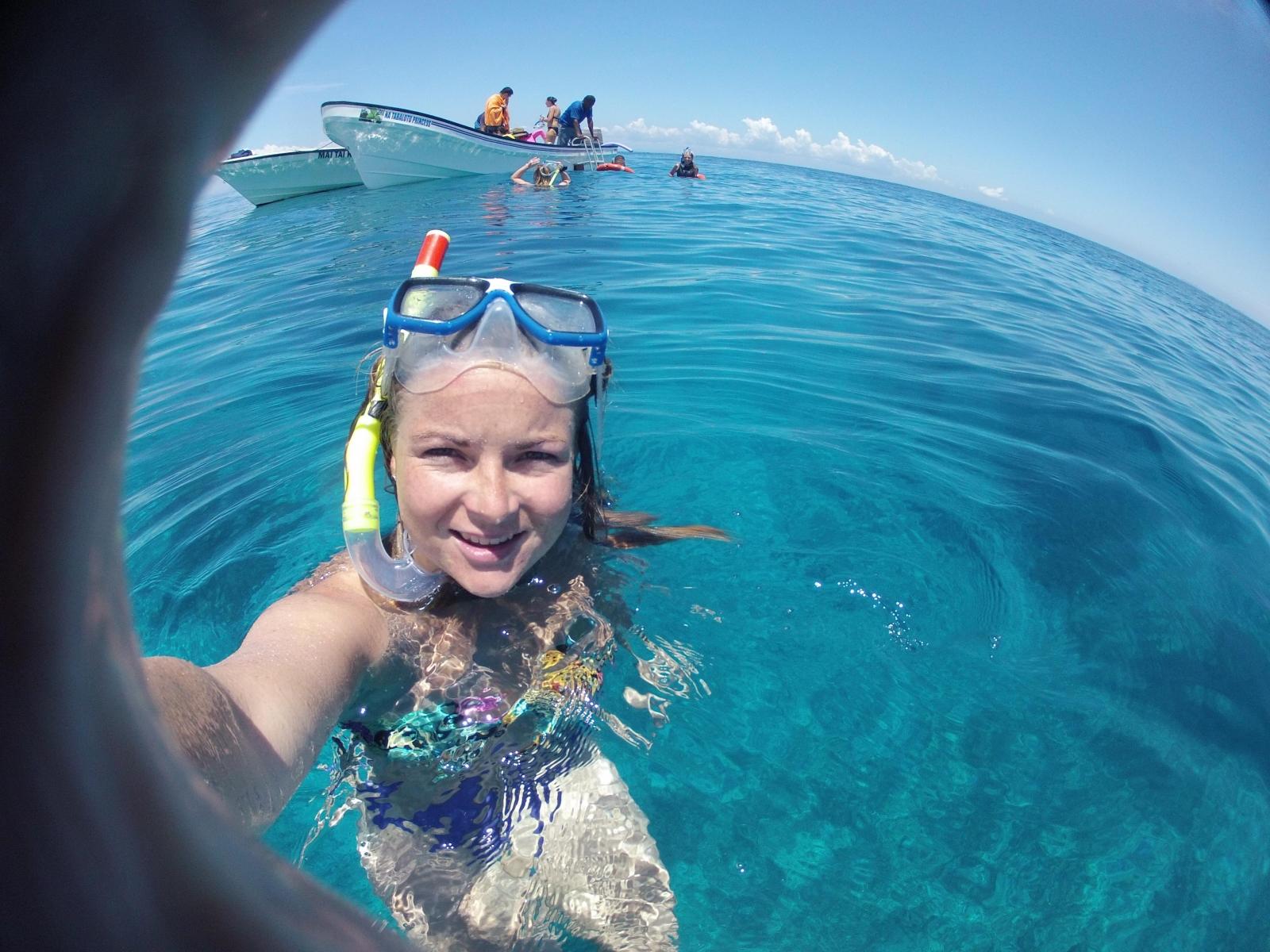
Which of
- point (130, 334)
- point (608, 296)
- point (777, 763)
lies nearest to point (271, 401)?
point (608, 296)

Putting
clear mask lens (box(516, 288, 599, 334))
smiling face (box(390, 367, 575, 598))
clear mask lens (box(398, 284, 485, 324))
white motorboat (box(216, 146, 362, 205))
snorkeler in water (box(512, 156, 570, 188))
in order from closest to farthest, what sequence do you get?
smiling face (box(390, 367, 575, 598)) < clear mask lens (box(398, 284, 485, 324)) < clear mask lens (box(516, 288, 599, 334)) < white motorboat (box(216, 146, 362, 205)) < snorkeler in water (box(512, 156, 570, 188))

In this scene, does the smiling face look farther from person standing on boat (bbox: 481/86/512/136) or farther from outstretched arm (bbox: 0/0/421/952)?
person standing on boat (bbox: 481/86/512/136)

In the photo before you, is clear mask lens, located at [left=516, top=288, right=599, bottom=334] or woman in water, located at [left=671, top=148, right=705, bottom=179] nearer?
clear mask lens, located at [left=516, top=288, right=599, bottom=334]

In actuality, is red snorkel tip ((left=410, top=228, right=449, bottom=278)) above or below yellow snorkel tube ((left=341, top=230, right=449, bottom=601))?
above

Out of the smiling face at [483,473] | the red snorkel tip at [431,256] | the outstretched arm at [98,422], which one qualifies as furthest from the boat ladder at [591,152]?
the outstretched arm at [98,422]

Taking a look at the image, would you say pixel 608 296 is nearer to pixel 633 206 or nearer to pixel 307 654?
pixel 307 654

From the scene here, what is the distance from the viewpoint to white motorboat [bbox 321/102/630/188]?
60.4 ft

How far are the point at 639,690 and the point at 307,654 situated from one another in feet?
4.86

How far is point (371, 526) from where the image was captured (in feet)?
7.00

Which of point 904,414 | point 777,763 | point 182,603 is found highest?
point 904,414

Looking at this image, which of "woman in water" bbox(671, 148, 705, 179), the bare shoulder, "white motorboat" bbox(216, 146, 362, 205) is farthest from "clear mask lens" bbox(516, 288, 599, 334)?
"woman in water" bbox(671, 148, 705, 179)

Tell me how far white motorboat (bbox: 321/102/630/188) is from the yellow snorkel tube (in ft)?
62.5

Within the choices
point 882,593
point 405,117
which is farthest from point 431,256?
point 405,117

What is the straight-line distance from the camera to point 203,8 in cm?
34
